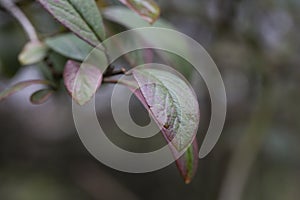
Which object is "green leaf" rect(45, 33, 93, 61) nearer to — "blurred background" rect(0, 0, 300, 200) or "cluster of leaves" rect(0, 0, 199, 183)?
"cluster of leaves" rect(0, 0, 199, 183)

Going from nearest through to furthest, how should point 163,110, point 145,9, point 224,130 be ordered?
point 163,110
point 145,9
point 224,130

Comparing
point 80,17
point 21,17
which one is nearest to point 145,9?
point 80,17

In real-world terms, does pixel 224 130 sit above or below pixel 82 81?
below

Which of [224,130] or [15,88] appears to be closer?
[15,88]

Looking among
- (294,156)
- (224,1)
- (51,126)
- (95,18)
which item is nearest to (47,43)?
(95,18)

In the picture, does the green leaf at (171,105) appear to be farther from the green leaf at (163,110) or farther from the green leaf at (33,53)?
the green leaf at (33,53)

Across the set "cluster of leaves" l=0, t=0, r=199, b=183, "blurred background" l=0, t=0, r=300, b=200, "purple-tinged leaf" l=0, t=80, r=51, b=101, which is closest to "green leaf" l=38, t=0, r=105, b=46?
"cluster of leaves" l=0, t=0, r=199, b=183

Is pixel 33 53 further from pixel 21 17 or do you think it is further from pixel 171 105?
pixel 171 105

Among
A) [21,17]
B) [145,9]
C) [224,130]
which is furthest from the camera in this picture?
[224,130]

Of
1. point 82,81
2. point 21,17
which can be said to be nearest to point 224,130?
point 21,17
